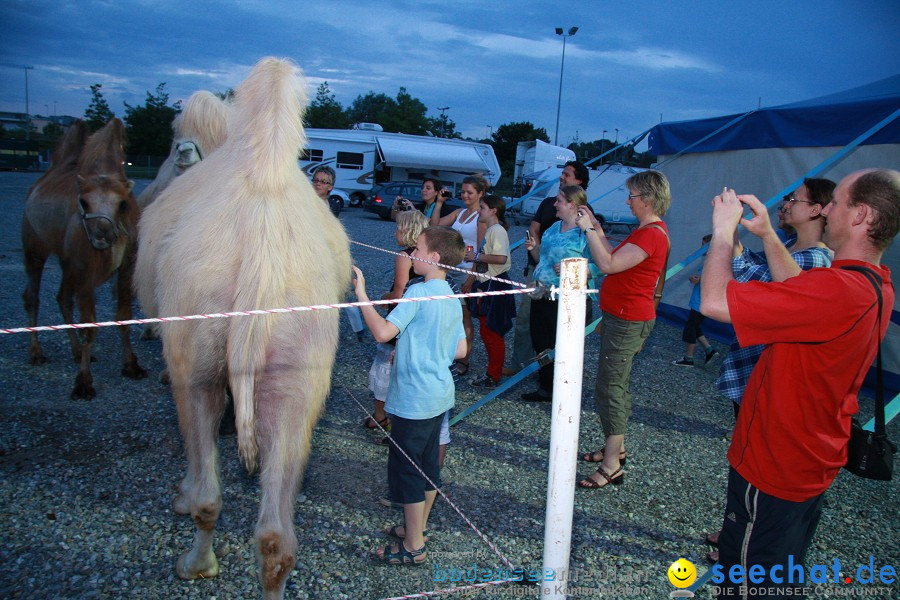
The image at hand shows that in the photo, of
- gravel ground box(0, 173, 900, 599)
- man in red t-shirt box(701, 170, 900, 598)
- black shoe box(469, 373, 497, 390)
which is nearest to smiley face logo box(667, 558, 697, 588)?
gravel ground box(0, 173, 900, 599)

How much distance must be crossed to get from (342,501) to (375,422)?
104 cm

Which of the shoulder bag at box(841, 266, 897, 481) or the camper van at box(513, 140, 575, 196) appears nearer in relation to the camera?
the shoulder bag at box(841, 266, 897, 481)

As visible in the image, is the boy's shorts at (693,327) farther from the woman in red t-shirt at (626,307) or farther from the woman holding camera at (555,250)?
the woman in red t-shirt at (626,307)

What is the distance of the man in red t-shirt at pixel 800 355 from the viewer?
1.79 m

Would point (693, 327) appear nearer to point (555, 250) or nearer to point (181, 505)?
point (555, 250)

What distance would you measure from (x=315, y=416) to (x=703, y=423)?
390cm

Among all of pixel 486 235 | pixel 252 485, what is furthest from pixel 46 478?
pixel 486 235

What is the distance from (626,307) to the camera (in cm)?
368

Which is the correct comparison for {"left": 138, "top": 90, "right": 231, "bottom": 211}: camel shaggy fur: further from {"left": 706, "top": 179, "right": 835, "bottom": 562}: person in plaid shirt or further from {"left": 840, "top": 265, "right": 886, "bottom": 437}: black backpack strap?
Result: {"left": 840, "top": 265, "right": 886, "bottom": 437}: black backpack strap

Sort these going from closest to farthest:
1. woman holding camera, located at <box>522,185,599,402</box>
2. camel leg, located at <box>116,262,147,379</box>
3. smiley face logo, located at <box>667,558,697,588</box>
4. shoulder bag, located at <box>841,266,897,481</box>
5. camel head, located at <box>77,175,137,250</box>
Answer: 1. shoulder bag, located at <box>841,266,897,481</box>
2. smiley face logo, located at <box>667,558,697,588</box>
3. woman holding camera, located at <box>522,185,599,402</box>
4. camel head, located at <box>77,175,137,250</box>
5. camel leg, located at <box>116,262,147,379</box>

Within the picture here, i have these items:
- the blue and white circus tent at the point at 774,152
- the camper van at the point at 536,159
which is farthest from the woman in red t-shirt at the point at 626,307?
the camper van at the point at 536,159

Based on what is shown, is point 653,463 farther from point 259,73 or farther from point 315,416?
point 259,73

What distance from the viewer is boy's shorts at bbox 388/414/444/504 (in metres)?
2.71

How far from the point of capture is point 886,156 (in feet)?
18.5
